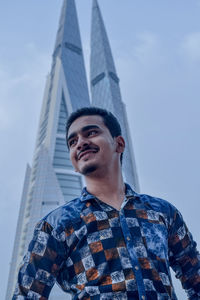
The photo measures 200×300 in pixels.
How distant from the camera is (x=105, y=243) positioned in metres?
1.42

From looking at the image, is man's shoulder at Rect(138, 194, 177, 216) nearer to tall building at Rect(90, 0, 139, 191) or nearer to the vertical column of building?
the vertical column of building

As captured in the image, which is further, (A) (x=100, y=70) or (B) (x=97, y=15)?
(B) (x=97, y=15)

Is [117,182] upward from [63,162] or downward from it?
downward

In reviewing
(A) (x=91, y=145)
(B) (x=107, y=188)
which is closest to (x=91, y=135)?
(A) (x=91, y=145)

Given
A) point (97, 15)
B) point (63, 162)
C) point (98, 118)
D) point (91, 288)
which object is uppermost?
point (97, 15)

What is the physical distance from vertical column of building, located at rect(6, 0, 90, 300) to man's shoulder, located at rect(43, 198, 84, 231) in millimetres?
29294

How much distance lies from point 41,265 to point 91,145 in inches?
27.7

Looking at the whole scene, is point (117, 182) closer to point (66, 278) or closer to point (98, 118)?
point (98, 118)

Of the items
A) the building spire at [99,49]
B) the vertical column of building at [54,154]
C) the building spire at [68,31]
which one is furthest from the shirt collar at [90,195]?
the building spire at [68,31]

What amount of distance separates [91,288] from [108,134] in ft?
2.93

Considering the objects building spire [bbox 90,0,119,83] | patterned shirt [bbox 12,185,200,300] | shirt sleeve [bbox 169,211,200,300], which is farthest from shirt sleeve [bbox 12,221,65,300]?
building spire [bbox 90,0,119,83]

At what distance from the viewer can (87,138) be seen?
1.79 metres

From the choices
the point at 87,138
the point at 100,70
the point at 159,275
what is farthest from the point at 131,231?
the point at 100,70

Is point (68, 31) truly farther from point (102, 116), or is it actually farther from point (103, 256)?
point (103, 256)
